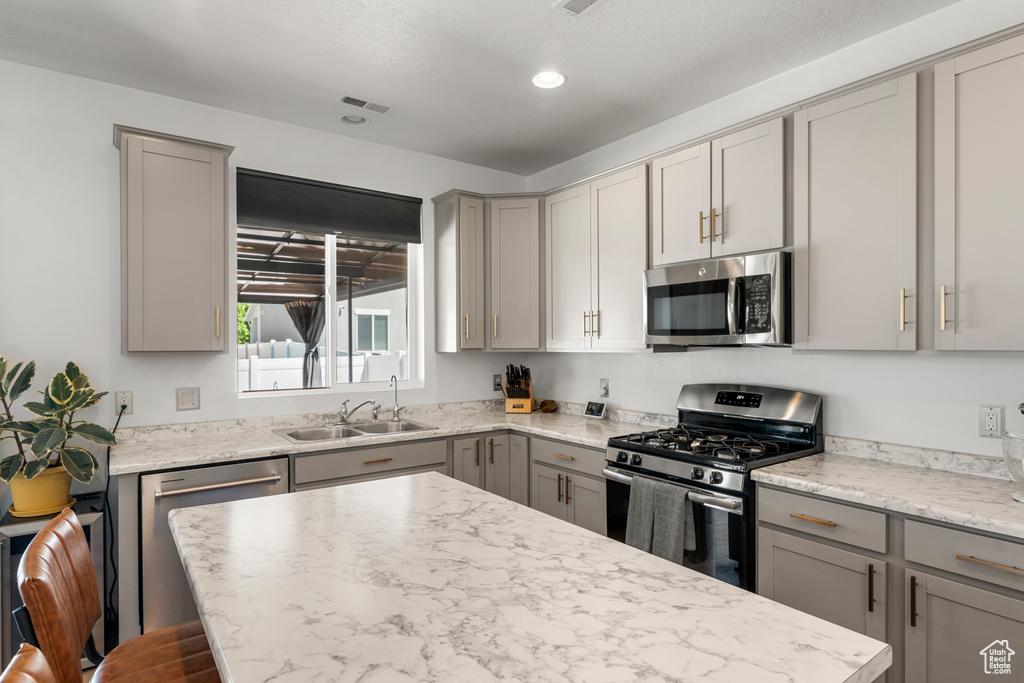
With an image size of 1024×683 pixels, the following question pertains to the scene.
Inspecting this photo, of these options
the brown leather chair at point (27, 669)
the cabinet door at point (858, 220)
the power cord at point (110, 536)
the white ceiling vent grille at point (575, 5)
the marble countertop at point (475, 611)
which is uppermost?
the white ceiling vent grille at point (575, 5)

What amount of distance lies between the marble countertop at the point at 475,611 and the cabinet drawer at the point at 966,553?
105cm

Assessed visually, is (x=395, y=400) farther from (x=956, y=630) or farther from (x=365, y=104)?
(x=956, y=630)

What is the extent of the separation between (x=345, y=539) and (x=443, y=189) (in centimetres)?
303

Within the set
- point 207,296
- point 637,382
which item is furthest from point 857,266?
point 207,296

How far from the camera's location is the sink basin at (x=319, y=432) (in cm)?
319

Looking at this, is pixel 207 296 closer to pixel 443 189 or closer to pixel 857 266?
pixel 443 189

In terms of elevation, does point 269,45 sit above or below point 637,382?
above

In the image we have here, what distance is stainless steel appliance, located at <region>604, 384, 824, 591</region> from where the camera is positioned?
86.2 inches

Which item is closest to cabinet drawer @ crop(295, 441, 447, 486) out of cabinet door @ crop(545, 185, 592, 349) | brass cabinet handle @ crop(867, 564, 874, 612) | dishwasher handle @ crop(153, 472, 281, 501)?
dishwasher handle @ crop(153, 472, 281, 501)

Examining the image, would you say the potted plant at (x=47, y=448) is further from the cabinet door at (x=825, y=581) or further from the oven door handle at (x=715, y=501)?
the cabinet door at (x=825, y=581)

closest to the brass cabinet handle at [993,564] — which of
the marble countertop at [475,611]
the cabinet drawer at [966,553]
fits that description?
the cabinet drawer at [966,553]

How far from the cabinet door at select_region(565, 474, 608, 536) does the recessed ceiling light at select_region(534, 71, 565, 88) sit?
6.51 ft

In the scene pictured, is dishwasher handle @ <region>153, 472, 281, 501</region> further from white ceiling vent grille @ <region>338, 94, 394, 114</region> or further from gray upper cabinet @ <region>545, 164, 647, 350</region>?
white ceiling vent grille @ <region>338, 94, 394, 114</region>

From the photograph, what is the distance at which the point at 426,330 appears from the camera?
3.84 meters
